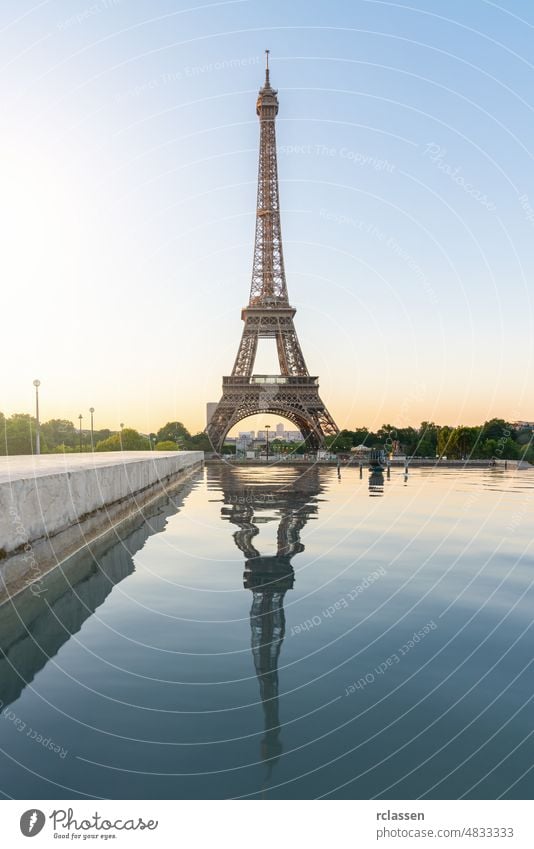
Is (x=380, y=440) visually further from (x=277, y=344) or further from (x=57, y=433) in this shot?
(x=57, y=433)

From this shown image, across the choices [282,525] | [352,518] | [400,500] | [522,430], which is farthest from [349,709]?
[522,430]

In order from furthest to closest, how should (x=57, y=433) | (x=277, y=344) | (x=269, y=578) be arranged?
(x=57, y=433) < (x=277, y=344) < (x=269, y=578)

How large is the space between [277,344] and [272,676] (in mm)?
71191

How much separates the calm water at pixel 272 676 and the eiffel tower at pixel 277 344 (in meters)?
59.6

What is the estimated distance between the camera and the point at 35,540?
10164 mm

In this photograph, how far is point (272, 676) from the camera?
5.85 meters

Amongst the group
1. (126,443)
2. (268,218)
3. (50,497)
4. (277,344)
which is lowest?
(50,497)

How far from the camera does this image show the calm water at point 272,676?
4113mm

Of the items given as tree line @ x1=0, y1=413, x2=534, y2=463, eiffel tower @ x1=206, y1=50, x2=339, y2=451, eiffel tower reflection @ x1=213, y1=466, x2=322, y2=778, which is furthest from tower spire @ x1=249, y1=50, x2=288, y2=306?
eiffel tower reflection @ x1=213, y1=466, x2=322, y2=778

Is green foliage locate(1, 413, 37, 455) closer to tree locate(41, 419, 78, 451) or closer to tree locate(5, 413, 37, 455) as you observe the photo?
tree locate(5, 413, 37, 455)

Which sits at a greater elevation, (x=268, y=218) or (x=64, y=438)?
(x=268, y=218)

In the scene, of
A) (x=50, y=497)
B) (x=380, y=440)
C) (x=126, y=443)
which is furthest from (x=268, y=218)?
(x=50, y=497)

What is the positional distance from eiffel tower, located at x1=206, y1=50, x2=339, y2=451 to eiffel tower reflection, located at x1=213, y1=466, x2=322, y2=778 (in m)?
48.8

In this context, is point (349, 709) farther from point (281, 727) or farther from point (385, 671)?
point (385, 671)
